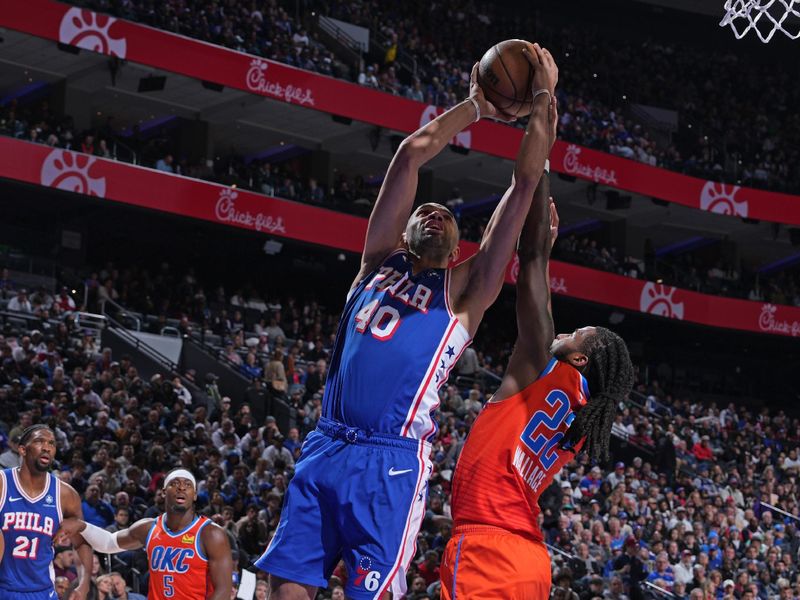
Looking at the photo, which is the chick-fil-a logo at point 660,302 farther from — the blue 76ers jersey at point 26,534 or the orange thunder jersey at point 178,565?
the blue 76ers jersey at point 26,534

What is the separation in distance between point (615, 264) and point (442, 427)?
1182 centimetres

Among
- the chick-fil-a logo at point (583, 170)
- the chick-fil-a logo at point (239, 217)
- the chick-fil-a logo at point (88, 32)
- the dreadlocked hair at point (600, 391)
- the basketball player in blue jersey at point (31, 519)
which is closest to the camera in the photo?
the dreadlocked hair at point (600, 391)

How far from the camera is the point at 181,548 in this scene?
6902mm

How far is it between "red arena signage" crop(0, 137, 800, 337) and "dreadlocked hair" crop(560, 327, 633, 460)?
1643 centimetres

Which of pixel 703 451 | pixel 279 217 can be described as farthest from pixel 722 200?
pixel 279 217

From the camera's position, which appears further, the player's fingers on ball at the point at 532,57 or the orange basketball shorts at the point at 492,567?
the player's fingers on ball at the point at 532,57

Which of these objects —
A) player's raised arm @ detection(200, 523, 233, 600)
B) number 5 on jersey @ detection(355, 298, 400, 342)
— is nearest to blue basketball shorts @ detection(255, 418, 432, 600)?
number 5 on jersey @ detection(355, 298, 400, 342)

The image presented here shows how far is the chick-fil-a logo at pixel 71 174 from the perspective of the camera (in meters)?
19.7

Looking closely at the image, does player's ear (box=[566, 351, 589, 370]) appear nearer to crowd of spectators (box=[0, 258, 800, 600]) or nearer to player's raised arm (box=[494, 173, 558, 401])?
player's raised arm (box=[494, 173, 558, 401])

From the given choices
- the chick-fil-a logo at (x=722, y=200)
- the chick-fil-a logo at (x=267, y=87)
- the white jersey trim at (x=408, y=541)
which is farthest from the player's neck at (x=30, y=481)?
the chick-fil-a logo at (x=722, y=200)

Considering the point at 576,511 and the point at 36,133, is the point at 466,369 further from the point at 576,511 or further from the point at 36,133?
the point at 36,133

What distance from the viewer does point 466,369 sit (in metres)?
20.9

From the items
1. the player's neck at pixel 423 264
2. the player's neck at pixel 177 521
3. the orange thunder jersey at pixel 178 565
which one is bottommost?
the orange thunder jersey at pixel 178 565

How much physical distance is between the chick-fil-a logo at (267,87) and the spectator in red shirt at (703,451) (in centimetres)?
1031
